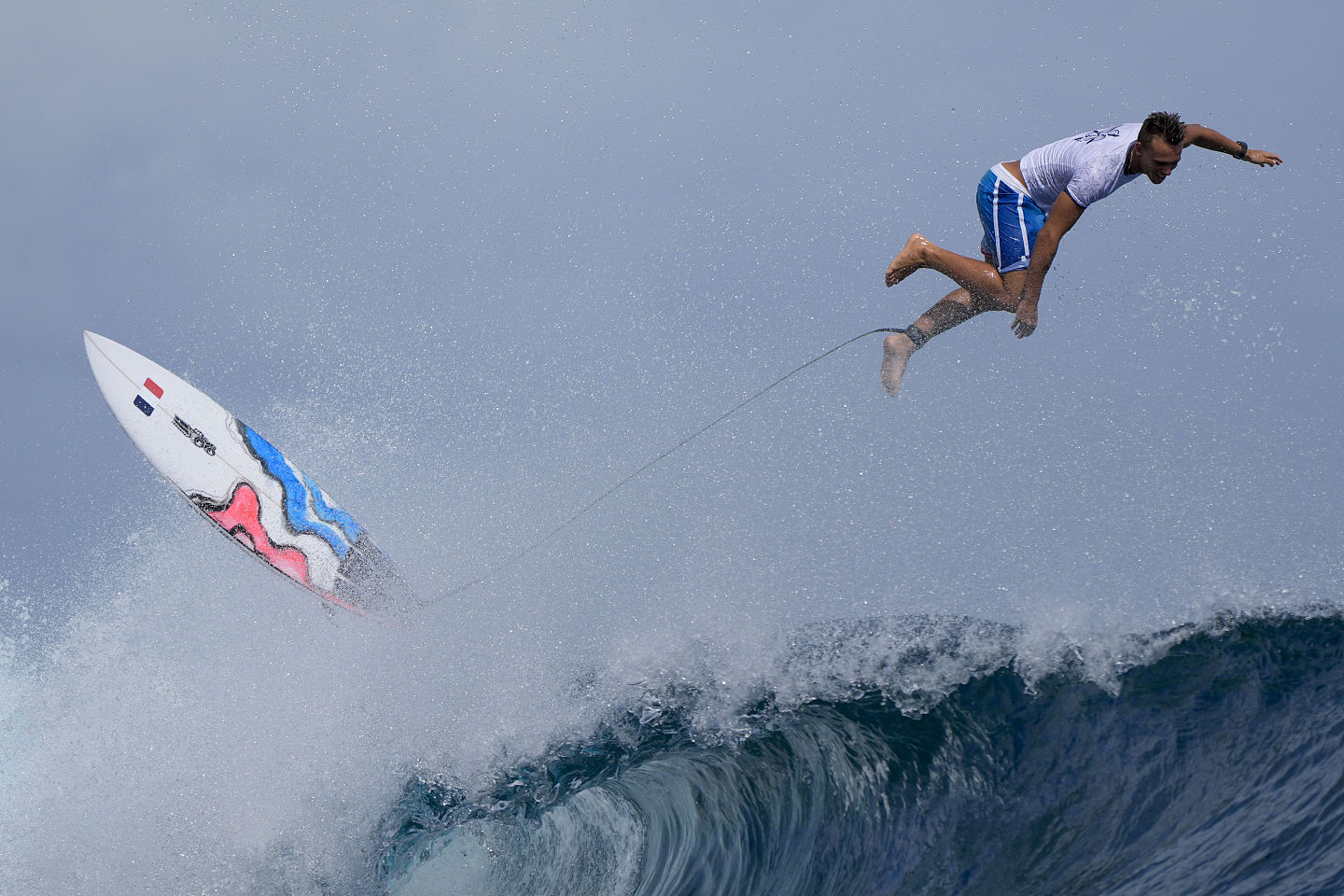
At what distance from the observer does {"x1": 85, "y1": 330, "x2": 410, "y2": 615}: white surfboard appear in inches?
348

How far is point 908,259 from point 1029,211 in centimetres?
76

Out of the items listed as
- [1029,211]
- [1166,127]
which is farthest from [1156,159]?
[1029,211]

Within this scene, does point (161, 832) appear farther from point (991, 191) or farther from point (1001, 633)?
point (991, 191)

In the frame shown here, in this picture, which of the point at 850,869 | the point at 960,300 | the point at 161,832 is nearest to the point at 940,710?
the point at 850,869

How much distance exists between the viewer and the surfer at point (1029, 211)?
501 cm

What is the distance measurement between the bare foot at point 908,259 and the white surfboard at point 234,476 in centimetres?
607

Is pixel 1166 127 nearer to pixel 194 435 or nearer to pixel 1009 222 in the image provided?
pixel 1009 222

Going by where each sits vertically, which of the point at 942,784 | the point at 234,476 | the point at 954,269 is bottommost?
the point at 942,784

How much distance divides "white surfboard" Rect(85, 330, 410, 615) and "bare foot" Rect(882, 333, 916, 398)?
18.6ft

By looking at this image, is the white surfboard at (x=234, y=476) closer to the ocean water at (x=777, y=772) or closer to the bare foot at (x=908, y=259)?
the ocean water at (x=777, y=772)

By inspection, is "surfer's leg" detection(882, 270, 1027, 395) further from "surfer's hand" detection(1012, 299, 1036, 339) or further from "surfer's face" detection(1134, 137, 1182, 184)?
"surfer's face" detection(1134, 137, 1182, 184)

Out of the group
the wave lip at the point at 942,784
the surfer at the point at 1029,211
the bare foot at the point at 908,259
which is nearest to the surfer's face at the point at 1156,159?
the surfer at the point at 1029,211

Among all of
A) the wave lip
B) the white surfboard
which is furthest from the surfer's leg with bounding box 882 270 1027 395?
the white surfboard

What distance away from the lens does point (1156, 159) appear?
16.2 ft
